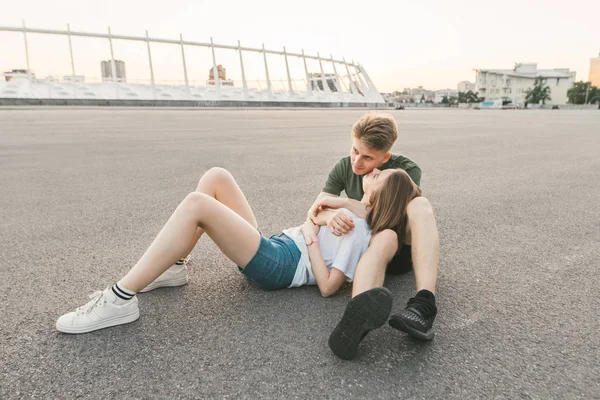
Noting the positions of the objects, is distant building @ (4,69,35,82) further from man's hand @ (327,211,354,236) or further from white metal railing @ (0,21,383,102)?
man's hand @ (327,211,354,236)

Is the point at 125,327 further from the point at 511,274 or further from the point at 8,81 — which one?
the point at 8,81

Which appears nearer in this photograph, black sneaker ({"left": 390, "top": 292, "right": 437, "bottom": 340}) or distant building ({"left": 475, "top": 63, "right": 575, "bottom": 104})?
black sneaker ({"left": 390, "top": 292, "right": 437, "bottom": 340})

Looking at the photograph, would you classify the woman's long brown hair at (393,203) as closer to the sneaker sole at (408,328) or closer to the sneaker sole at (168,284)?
the sneaker sole at (408,328)

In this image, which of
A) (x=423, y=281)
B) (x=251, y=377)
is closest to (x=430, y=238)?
(x=423, y=281)

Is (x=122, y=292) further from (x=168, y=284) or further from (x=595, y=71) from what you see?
(x=595, y=71)

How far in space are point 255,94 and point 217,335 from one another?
55561 mm

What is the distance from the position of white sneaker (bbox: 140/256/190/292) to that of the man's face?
1.26 m

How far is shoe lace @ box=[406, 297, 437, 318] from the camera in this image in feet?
6.26

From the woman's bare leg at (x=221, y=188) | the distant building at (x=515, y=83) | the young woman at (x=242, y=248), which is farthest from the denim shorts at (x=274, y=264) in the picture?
the distant building at (x=515, y=83)

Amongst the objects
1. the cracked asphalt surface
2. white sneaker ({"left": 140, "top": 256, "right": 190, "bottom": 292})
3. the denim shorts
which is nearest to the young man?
the cracked asphalt surface

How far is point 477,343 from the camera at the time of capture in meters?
1.94

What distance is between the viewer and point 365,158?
2676 mm

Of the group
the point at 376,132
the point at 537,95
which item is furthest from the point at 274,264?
the point at 537,95

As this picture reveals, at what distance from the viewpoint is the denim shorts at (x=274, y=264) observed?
7.25 feet
